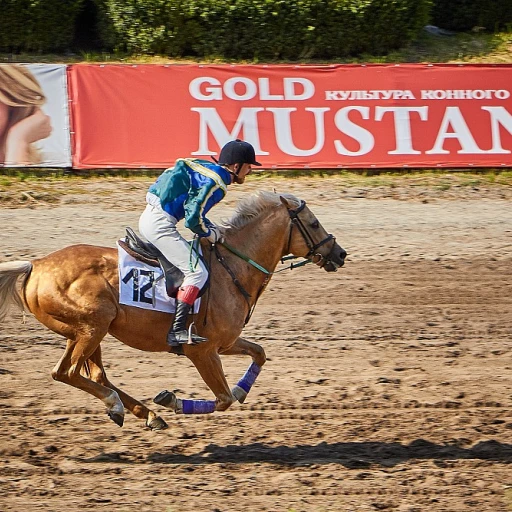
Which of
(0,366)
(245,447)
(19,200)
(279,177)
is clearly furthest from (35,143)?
(245,447)

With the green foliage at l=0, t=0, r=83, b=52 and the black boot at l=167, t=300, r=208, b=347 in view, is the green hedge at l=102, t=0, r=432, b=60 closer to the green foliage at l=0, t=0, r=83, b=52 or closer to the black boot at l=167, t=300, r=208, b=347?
the green foliage at l=0, t=0, r=83, b=52

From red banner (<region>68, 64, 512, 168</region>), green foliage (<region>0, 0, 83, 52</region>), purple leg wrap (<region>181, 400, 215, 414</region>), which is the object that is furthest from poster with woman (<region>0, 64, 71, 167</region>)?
purple leg wrap (<region>181, 400, 215, 414</region>)

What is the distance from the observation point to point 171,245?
7.64 metres

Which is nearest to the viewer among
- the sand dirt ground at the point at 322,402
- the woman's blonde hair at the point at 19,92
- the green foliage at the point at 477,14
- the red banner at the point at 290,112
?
the sand dirt ground at the point at 322,402

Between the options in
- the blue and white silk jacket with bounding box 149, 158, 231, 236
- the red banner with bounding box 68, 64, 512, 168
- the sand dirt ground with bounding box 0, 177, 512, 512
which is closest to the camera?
the sand dirt ground with bounding box 0, 177, 512, 512

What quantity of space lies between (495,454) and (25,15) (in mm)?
15763

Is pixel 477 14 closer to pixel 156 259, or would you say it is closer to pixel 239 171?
pixel 239 171

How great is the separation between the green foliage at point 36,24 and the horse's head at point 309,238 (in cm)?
1375

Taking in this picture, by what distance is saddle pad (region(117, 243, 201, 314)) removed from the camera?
25.1ft

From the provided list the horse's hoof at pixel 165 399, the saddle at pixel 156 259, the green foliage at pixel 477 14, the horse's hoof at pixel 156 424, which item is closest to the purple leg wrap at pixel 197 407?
the horse's hoof at pixel 165 399

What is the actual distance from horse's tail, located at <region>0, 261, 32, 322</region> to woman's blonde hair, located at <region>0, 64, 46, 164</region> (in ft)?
28.3

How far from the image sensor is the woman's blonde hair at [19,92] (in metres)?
15.7

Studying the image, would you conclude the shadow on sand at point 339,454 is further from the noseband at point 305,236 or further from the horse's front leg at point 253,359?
the noseband at point 305,236

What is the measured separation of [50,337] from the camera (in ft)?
33.8
